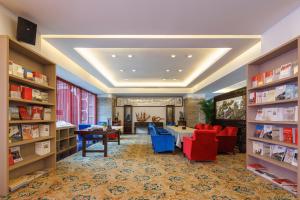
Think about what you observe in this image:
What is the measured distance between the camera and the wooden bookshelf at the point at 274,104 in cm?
329

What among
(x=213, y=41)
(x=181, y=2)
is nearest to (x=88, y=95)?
(x=213, y=41)

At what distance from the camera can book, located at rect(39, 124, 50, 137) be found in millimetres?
4168

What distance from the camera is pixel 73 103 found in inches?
350

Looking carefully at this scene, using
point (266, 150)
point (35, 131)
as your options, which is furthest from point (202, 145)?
point (35, 131)

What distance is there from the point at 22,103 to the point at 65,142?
10.0 feet

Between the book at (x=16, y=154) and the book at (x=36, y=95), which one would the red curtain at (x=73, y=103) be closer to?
the book at (x=36, y=95)

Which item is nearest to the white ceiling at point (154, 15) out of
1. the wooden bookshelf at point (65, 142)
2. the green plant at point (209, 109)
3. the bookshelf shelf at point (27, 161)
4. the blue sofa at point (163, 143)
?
the bookshelf shelf at point (27, 161)

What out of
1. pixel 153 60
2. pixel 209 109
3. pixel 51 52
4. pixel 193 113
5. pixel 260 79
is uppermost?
pixel 153 60

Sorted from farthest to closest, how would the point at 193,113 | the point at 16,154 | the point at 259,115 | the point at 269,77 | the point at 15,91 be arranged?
the point at 193,113
the point at 259,115
the point at 269,77
the point at 16,154
the point at 15,91

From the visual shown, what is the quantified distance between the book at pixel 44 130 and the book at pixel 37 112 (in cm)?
21

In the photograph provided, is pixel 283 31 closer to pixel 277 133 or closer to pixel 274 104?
pixel 274 104

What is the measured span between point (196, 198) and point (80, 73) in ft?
19.4

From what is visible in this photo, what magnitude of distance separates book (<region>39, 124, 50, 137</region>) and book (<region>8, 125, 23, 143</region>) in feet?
2.02

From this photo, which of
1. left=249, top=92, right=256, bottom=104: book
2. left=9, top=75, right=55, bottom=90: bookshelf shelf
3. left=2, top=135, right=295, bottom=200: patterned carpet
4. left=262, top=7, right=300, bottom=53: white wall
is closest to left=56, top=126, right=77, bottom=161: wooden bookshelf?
left=2, top=135, right=295, bottom=200: patterned carpet
